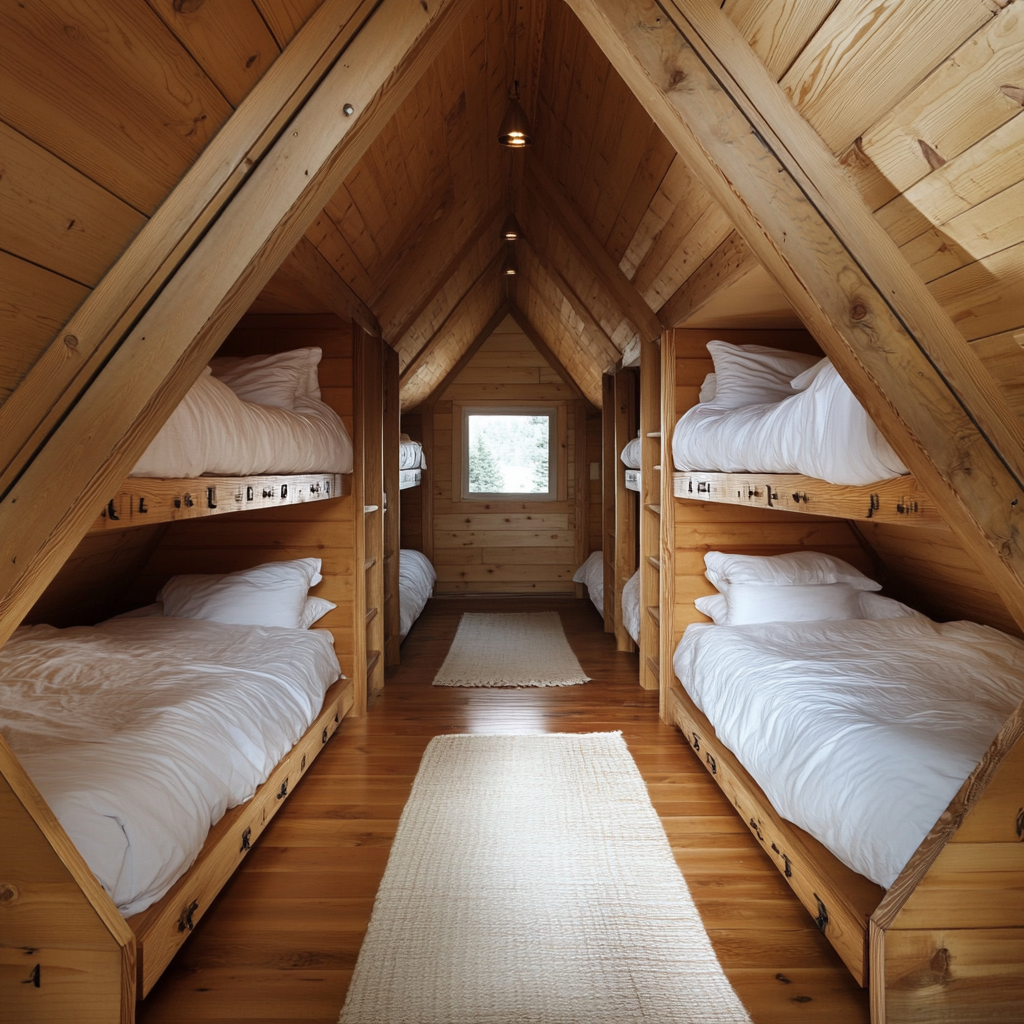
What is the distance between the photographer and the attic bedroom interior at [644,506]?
117cm

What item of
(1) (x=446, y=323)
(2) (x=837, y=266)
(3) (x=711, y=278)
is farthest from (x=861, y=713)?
(1) (x=446, y=323)

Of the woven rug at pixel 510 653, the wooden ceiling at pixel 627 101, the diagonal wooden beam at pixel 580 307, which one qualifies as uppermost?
the diagonal wooden beam at pixel 580 307

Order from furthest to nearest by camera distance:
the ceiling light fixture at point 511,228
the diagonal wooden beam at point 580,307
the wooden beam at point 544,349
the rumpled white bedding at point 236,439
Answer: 1. the wooden beam at point 544,349
2. the diagonal wooden beam at point 580,307
3. the ceiling light fixture at point 511,228
4. the rumpled white bedding at point 236,439

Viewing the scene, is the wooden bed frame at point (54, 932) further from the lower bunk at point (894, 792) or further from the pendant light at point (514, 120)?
the pendant light at point (514, 120)

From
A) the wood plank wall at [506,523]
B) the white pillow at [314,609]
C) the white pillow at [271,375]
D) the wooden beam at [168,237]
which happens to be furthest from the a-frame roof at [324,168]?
the wood plank wall at [506,523]

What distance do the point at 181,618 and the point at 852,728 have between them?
251 centimetres

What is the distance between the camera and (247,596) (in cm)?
309

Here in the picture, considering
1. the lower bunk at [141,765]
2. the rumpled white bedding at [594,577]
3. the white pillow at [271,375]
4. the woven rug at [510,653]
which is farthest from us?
the rumpled white bedding at [594,577]

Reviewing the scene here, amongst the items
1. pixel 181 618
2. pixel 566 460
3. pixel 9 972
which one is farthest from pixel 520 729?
pixel 566 460

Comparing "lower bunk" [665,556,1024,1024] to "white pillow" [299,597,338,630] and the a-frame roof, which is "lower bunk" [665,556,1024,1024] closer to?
the a-frame roof

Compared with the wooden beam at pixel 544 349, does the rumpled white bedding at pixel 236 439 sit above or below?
below

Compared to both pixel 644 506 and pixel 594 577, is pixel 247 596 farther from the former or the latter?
pixel 594 577

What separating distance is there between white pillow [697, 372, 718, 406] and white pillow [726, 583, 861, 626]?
80 centimetres

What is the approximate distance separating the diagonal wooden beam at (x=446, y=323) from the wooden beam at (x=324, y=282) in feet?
4.42
